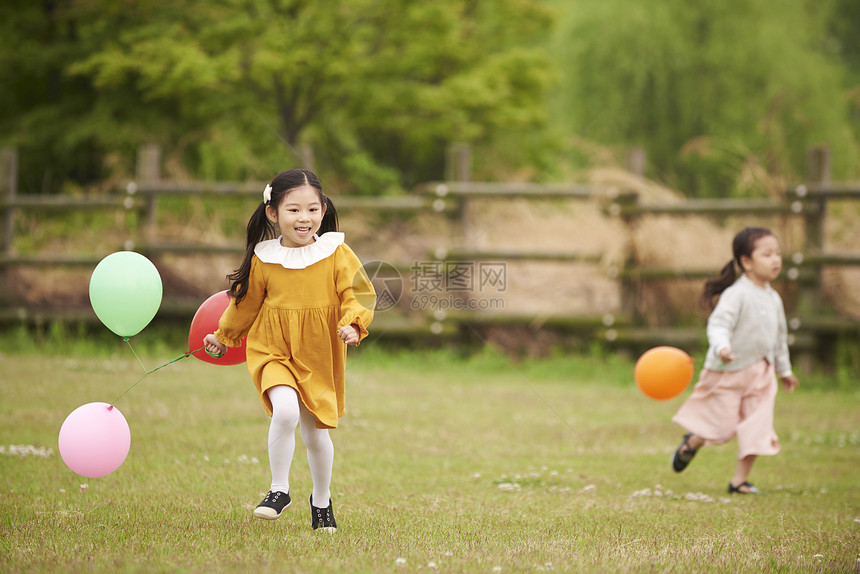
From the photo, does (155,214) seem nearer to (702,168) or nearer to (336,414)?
(336,414)

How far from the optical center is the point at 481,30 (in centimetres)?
1755

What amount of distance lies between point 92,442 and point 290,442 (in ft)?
2.76

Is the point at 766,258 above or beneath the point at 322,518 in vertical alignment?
above

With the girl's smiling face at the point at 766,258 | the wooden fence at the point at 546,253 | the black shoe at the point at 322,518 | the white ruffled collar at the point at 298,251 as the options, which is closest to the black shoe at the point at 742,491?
the girl's smiling face at the point at 766,258

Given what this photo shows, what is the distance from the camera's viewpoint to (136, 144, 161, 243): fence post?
36.6 ft

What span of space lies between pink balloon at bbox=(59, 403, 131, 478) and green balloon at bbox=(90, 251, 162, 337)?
0.51 m

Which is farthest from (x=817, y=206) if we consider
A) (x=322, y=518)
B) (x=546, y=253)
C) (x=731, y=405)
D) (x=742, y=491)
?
(x=322, y=518)

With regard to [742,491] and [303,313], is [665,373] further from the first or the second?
[303,313]

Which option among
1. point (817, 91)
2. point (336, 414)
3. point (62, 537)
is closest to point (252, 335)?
point (336, 414)

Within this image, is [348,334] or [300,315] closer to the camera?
[348,334]

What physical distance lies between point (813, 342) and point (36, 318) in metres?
8.83

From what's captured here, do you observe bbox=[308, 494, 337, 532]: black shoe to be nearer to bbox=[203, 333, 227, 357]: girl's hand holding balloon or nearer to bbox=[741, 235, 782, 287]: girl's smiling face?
bbox=[203, 333, 227, 357]: girl's hand holding balloon

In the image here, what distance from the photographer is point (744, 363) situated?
5695mm

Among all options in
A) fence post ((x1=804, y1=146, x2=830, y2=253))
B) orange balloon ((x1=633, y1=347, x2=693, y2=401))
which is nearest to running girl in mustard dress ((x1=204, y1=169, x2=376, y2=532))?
orange balloon ((x1=633, y1=347, x2=693, y2=401))
